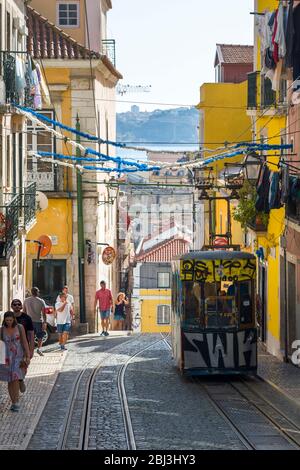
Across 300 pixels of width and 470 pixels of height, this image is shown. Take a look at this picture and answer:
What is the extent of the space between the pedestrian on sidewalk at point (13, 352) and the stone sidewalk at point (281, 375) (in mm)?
4560

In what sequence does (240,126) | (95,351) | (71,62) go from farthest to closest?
(240,126)
(71,62)
(95,351)

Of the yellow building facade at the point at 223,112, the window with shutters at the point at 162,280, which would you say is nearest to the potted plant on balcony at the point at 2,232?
the yellow building facade at the point at 223,112

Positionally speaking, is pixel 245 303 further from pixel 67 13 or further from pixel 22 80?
pixel 67 13

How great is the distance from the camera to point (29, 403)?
66.6 feet

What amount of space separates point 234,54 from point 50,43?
59.5 feet

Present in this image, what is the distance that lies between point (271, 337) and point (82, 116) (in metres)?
11.4

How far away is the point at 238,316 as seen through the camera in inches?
941

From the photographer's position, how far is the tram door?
34275 mm

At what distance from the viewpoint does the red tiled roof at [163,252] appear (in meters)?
82.0

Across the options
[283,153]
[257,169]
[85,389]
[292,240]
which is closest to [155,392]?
[85,389]

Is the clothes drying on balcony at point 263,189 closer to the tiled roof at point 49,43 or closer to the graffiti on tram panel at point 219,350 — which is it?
the graffiti on tram panel at point 219,350

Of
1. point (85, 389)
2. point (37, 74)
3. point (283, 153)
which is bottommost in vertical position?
point (85, 389)

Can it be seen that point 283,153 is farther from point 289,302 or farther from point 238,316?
point 238,316

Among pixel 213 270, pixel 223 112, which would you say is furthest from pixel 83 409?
pixel 223 112
